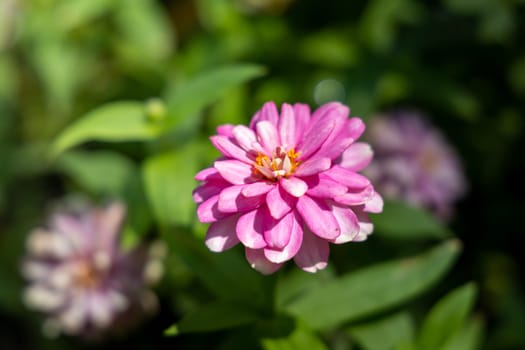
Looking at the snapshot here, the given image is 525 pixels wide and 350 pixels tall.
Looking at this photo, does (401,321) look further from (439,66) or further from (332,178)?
(439,66)

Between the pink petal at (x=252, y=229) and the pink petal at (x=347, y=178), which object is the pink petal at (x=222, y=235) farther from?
the pink petal at (x=347, y=178)

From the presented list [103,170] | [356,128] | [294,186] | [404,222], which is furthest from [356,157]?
[103,170]

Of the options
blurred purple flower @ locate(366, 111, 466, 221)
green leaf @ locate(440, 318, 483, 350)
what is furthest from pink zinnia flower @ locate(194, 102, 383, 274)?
blurred purple flower @ locate(366, 111, 466, 221)

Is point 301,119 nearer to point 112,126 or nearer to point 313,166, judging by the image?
point 313,166

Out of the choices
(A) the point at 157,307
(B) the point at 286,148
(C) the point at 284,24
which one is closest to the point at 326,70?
(C) the point at 284,24

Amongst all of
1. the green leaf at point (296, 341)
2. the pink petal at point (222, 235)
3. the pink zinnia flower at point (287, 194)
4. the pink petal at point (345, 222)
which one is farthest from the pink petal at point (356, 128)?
the green leaf at point (296, 341)

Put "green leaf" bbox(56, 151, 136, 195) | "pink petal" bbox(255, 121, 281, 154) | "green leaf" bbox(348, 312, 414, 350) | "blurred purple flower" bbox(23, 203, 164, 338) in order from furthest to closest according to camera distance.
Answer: "green leaf" bbox(56, 151, 136, 195)
"blurred purple flower" bbox(23, 203, 164, 338)
"green leaf" bbox(348, 312, 414, 350)
"pink petal" bbox(255, 121, 281, 154)

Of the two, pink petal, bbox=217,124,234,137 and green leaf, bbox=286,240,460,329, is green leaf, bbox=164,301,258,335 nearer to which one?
green leaf, bbox=286,240,460,329
